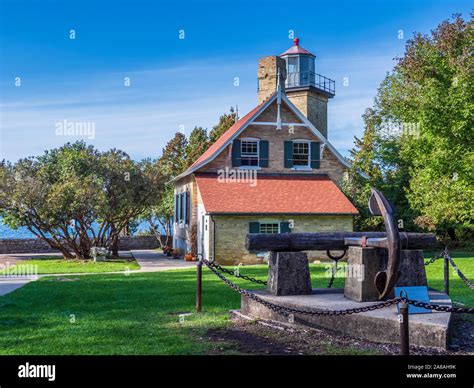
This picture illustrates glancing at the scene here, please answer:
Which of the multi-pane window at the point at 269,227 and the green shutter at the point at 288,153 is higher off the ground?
the green shutter at the point at 288,153

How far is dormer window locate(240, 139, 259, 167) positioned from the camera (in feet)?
85.1

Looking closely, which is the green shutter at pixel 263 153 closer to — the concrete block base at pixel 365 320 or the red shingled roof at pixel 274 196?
the red shingled roof at pixel 274 196

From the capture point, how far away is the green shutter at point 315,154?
2677 cm

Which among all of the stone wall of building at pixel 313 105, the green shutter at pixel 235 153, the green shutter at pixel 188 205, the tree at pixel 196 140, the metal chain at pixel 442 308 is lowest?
the metal chain at pixel 442 308

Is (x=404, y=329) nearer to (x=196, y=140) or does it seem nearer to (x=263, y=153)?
(x=263, y=153)

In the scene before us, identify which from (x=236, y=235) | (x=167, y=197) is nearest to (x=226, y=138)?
(x=236, y=235)

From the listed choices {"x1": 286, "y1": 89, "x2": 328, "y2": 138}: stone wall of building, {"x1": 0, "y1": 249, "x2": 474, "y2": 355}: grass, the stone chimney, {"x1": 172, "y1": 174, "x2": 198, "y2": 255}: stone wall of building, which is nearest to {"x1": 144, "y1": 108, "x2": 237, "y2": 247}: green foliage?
{"x1": 172, "y1": 174, "x2": 198, "y2": 255}: stone wall of building

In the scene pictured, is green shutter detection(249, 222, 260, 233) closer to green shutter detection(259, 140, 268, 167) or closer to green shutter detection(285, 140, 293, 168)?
green shutter detection(259, 140, 268, 167)

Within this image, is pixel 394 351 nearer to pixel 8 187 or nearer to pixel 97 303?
pixel 97 303

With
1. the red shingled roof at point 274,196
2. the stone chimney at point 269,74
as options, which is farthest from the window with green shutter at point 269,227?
the stone chimney at point 269,74

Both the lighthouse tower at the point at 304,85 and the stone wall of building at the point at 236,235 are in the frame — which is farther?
the lighthouse tower at the point at 304,85

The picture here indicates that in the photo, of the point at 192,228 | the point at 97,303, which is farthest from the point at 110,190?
the point at 97,303

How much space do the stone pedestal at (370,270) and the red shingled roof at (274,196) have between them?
Result: 1408cm
